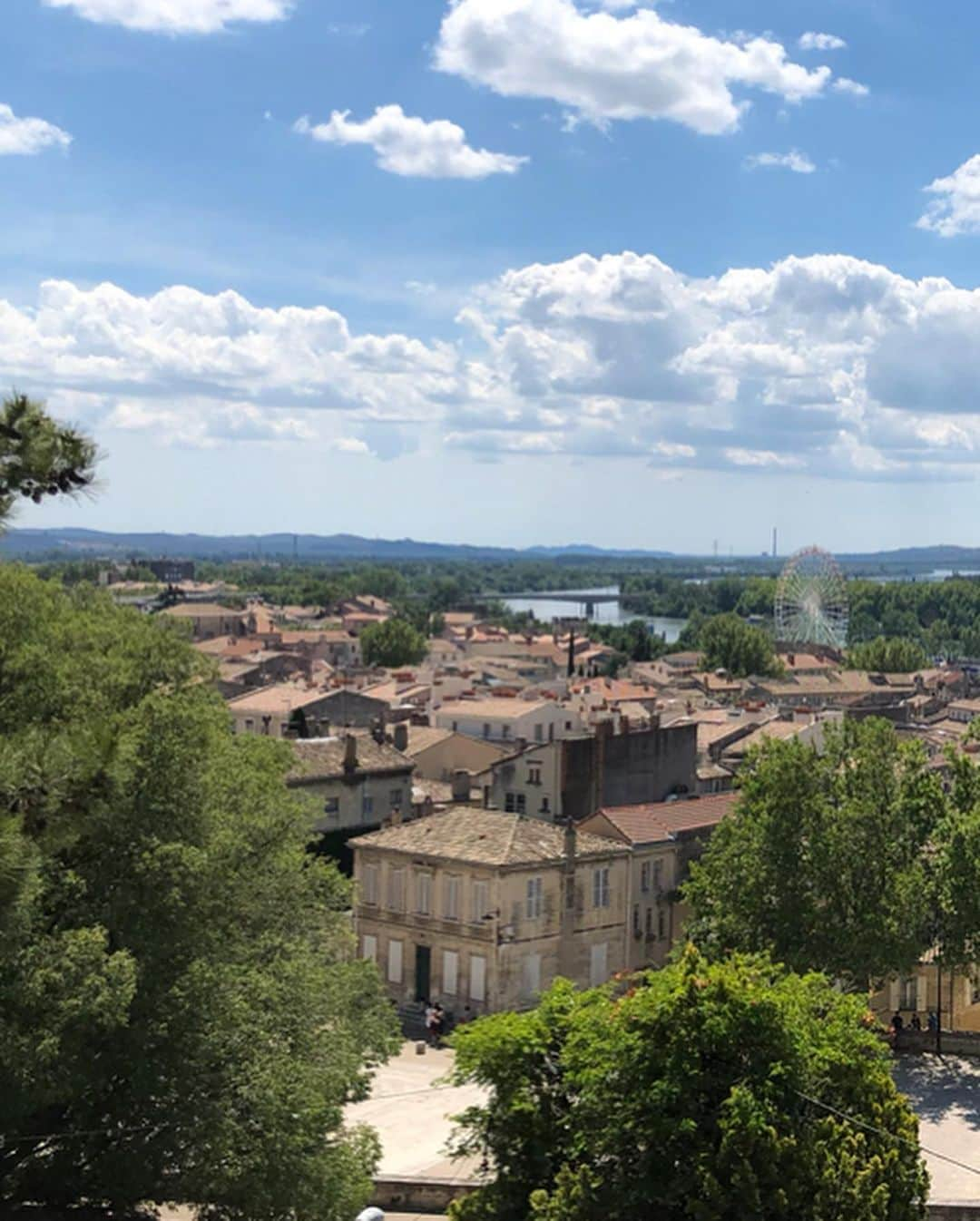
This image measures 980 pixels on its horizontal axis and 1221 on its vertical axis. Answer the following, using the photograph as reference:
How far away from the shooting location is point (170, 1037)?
2166 centimetres

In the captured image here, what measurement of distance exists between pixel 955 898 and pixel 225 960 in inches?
722

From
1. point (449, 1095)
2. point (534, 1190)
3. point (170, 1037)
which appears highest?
point (170, 1037)

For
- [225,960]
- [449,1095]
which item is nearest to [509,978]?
[449,1095]

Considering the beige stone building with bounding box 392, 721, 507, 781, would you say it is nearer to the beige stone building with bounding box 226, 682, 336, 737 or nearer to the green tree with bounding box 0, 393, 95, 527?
the beige stone building with bounding box 226, 682, 336, 737

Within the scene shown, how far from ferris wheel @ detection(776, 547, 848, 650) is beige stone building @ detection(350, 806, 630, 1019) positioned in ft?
377

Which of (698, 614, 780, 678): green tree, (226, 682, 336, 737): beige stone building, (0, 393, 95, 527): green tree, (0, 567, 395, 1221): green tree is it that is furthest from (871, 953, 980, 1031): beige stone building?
(698, 614, 780, 678): green tree

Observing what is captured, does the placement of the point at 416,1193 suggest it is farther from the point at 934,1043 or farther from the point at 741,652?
the point at 741,652

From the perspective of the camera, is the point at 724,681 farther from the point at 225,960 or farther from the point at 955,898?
the point at 225,960

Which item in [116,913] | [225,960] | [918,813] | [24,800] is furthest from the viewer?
[918,813]

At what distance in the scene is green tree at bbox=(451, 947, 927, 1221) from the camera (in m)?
19.1

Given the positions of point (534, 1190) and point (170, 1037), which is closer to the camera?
point (534, 1190)

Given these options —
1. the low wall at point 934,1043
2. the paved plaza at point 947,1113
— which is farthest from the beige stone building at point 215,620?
the paved plaza at point 947,1113

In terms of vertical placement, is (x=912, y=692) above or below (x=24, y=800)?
below

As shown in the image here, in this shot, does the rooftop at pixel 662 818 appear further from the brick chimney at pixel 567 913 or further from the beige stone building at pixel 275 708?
the beige stone building at pixel 275 708
